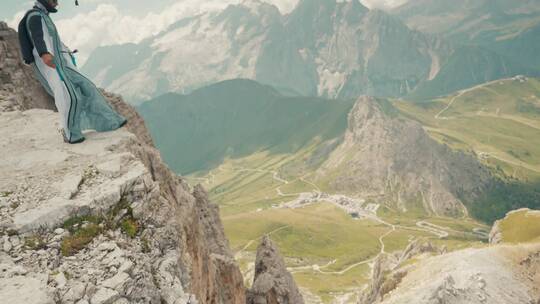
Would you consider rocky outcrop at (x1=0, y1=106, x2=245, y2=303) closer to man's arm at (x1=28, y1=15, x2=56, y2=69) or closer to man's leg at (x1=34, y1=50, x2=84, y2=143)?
man's leg at (x1=34, y1=50, x2=84, y2=143)

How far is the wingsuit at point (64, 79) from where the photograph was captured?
687 inches

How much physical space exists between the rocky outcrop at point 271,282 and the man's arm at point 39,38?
3185cm

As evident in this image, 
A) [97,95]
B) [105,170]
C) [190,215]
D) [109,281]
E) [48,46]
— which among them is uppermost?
[48,46]

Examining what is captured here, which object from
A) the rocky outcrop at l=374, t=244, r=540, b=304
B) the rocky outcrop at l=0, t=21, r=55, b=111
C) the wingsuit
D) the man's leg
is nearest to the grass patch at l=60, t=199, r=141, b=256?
the man's leg

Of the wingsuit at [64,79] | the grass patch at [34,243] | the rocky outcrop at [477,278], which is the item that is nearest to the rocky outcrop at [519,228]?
the rocky outcrop at [477,278]

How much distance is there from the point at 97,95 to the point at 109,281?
10.8 meters

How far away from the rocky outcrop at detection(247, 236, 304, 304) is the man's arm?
31846 mm

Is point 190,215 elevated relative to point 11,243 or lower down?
lower down

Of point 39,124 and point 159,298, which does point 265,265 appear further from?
point 159,298

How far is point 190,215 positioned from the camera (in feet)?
76.2

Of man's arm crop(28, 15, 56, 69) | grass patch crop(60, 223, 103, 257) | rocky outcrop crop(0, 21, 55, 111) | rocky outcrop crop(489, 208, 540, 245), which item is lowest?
rocky outcrop crop(489, 208, 540, 245)

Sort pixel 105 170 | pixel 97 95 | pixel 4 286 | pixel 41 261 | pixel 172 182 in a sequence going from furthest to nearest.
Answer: pixel 172 182 < pixel 97 95 < pixel 105 170 < pixel 41 261 < pixel 4 286

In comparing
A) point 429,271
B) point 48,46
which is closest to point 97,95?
point 48,46

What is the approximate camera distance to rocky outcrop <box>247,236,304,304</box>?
4375 centimetres
